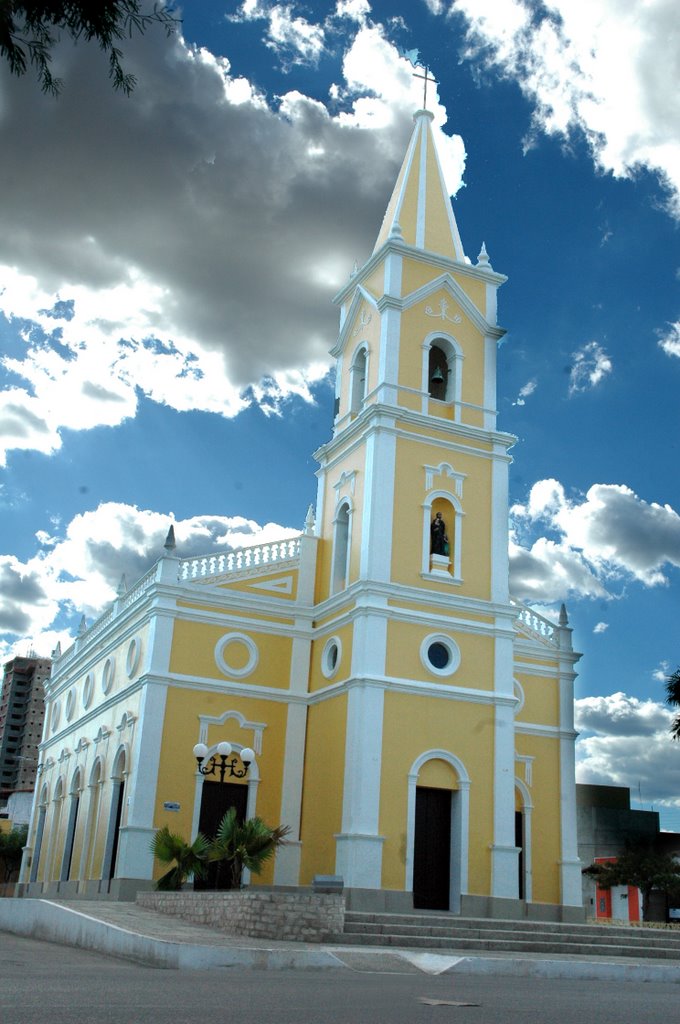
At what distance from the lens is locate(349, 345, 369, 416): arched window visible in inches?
1197

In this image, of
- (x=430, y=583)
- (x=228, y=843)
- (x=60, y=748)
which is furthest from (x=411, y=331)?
(x=60, y=748)

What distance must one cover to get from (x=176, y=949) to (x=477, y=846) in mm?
14138

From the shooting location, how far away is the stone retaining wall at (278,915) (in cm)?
1616

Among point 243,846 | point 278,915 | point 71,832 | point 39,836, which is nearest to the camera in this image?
point 278,915

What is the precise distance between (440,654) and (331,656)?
289 cm

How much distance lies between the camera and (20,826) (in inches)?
2817

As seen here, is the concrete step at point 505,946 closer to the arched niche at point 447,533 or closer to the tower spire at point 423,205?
the arched niche at point 447,533

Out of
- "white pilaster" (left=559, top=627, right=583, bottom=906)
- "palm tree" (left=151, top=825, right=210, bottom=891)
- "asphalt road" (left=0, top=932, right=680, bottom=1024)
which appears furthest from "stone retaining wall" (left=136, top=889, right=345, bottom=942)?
"white pilaster" (left=559, top=627, right=583, bottom=906)

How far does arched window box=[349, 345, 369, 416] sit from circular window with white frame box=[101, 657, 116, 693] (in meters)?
10.4

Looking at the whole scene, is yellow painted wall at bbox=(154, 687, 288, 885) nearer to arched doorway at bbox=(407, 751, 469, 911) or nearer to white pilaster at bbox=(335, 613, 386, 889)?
white pilaster at bbox=(335, 613, 386, 889)

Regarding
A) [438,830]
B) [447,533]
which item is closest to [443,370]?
[447,533]

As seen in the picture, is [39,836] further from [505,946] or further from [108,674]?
[505,946]

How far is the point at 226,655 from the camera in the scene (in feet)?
91.4

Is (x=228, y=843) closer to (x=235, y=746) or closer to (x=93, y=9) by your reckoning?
(x=235, y=746)
